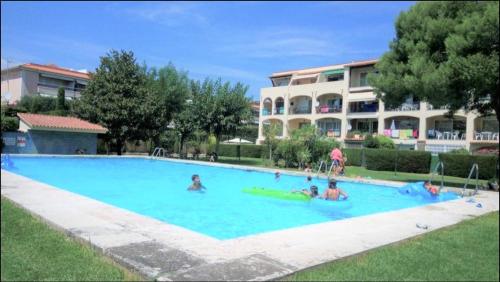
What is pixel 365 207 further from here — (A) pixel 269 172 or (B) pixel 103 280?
(B) pixel 103 280

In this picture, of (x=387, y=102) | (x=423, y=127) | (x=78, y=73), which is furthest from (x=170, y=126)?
(x=78, y=73)

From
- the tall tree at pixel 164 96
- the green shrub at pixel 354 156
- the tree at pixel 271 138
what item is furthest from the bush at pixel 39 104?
the green shrub at pixel 354 156

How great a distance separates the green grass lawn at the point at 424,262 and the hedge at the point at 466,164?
1928 centimetres

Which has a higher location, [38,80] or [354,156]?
[38,80]

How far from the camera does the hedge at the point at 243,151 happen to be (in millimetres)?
42031

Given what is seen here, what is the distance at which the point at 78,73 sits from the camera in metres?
58.8

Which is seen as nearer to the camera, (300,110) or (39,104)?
(39,104)

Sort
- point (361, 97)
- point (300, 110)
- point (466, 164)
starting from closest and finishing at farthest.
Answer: point (466, 164) < point (361, 97) < point (300, 110)

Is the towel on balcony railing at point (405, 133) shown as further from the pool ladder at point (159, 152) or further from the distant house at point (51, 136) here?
the distant house at point (51, 136)

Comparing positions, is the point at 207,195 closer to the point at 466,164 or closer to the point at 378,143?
the point at 466,164

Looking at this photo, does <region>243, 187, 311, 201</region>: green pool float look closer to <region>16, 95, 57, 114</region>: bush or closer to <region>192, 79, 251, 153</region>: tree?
<region>192, 79, 251, 153</region>: tree

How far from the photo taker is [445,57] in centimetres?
1670

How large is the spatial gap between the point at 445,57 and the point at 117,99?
68.6ft

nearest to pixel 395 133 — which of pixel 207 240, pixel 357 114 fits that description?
pixel 357 114
